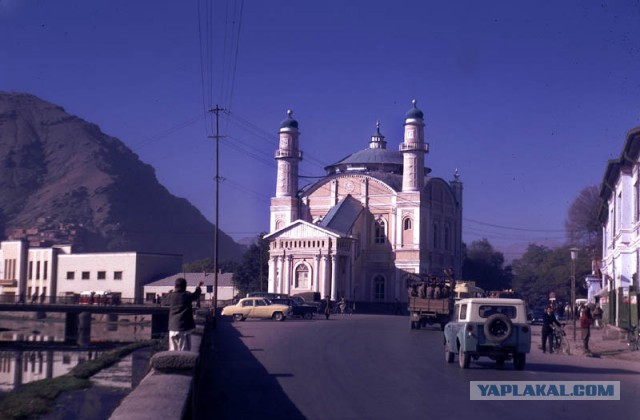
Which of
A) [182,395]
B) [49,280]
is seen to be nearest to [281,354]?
[182,395]

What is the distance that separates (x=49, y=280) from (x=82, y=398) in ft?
235

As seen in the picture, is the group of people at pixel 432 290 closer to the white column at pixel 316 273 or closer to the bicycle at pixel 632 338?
the bicycle at pixel 632 338

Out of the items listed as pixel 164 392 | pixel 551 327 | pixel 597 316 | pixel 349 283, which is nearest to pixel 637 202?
pixel 551 327

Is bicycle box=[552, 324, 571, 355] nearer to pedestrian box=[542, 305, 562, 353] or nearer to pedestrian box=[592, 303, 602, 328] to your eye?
pedestrian box=[542, 305, 562, 353]

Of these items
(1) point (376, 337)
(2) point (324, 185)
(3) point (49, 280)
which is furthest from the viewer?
(2) point (324, 185)

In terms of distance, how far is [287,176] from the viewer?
3474 inches

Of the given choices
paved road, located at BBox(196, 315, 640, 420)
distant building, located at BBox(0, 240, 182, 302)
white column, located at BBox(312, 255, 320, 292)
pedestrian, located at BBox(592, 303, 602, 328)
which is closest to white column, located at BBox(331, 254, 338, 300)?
white column, located at BBox(312, 255, 320, 292)

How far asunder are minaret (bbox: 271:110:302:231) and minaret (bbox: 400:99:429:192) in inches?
482

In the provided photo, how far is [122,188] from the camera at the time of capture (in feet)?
528

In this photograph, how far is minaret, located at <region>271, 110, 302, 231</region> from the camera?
8788cm

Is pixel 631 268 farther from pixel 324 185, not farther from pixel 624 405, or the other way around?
pixel 324 185

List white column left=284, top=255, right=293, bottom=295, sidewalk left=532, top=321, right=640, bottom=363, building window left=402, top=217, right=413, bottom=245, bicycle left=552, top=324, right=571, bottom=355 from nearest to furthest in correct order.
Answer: sidewalk left=532, top=321, right=640, bottom=363 → bicycle left=552, top=324, right=571, bottom=355 → white column left=284, top=255, right=293, bottom=295 → building window left=402, top=217, right=413, bottom=245

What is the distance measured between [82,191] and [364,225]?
78798 mm

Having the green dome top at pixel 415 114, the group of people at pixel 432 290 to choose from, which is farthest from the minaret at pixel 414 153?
the group of people at pixel 432 290
